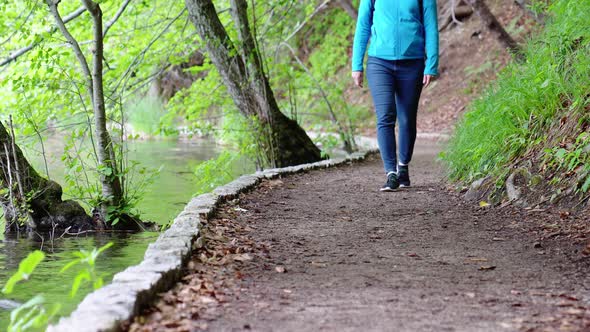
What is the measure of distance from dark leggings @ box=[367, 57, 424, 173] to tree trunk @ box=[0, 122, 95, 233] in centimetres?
272

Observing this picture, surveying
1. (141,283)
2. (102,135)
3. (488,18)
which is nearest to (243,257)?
(141,283)

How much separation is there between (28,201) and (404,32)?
11.4ft

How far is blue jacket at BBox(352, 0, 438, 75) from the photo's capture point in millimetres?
6055

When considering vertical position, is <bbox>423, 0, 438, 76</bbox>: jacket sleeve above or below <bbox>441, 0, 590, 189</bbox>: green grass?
above

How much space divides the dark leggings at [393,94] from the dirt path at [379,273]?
76 centimetres

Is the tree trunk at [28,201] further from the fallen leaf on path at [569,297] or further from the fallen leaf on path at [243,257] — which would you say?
the fallen leaf on path at [569,297]

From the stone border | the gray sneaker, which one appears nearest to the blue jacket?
the gray sneaker

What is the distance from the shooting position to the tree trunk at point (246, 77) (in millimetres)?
8812

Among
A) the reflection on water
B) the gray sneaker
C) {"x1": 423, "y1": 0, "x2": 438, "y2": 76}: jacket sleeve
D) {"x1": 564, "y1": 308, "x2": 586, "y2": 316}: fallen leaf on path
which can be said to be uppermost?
{"x1": 423, "y1": 0, "x2": 438, "y2": 76}: jacket sleeve

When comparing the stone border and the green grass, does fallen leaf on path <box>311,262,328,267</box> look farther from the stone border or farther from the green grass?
the green grass

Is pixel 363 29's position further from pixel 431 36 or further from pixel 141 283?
pixel 141 283

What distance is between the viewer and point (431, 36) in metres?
6.13

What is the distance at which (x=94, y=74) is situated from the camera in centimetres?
654

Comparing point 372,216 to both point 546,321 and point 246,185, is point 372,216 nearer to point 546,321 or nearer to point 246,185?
point 246,185
